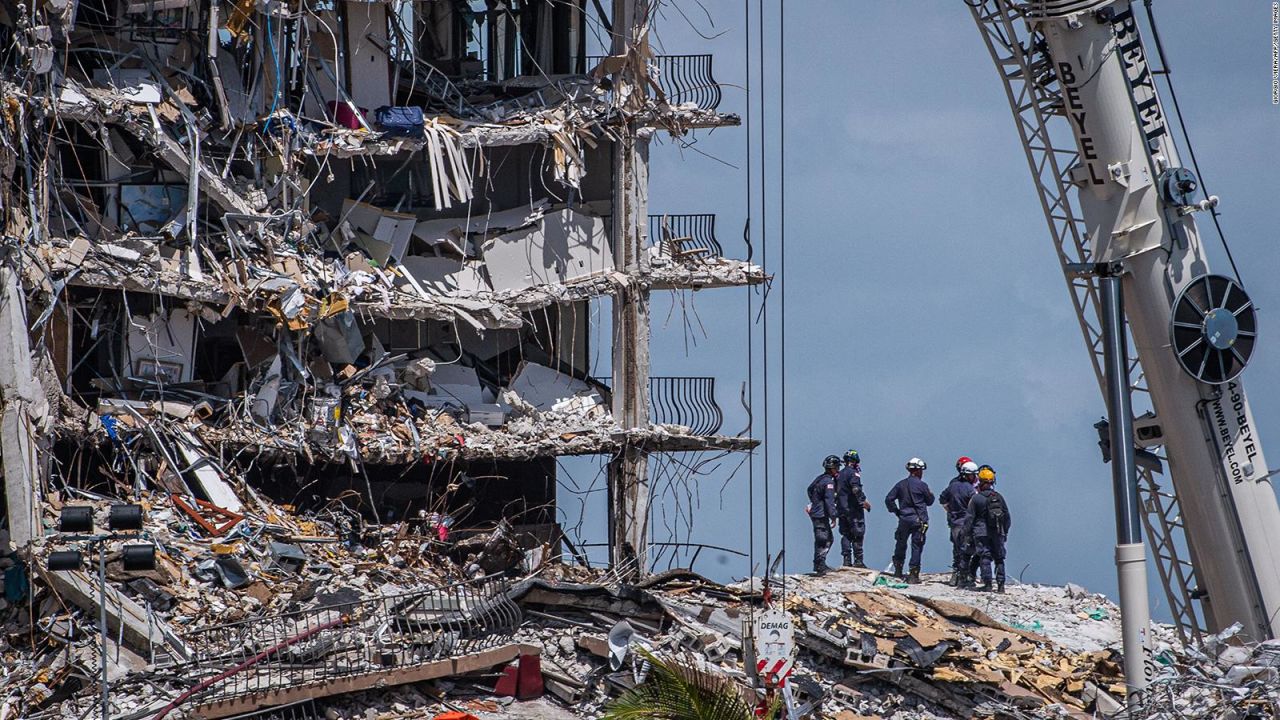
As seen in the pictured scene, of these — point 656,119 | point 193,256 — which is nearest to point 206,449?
point 193,256

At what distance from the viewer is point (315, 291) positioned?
102 feet

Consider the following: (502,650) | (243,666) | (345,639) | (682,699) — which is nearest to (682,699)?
(682,699)

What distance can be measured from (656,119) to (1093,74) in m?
14.4

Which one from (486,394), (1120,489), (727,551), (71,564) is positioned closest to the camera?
(1120,489)

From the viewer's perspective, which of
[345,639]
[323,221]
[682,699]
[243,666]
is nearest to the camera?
[682,699]

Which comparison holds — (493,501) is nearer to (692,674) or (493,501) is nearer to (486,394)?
(486,394)

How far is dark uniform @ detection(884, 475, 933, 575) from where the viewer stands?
2877 cm

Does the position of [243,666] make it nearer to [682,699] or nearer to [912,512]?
[682,699]

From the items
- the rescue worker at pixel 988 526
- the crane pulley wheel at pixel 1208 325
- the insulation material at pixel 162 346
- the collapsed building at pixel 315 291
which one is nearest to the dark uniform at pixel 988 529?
the rescue worker at pixel 988 526

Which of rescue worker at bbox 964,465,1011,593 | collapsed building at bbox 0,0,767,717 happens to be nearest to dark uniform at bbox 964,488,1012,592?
rescue worker at bbox 964,465,1011,593

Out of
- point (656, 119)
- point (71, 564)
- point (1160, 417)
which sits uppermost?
point (656, 119)

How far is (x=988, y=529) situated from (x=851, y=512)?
2.37 meters

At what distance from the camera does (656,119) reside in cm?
3416

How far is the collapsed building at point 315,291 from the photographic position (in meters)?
27.1
